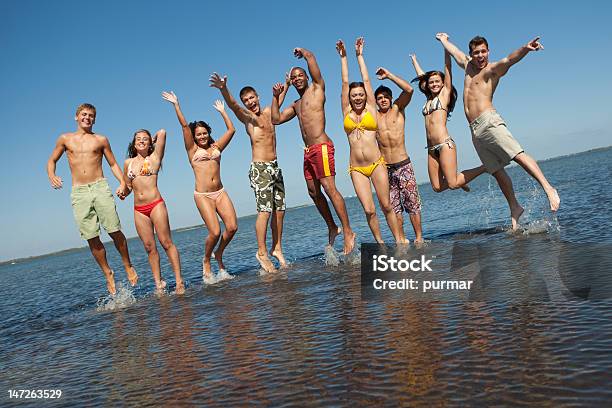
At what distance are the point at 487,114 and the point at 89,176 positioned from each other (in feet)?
21.5

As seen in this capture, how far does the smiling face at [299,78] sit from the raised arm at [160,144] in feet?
7.76

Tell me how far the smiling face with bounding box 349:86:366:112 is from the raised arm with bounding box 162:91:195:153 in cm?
283

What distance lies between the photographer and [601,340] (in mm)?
2723

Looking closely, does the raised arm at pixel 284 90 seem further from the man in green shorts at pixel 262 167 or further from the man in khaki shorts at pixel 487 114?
the man in khaki shorts at pixel 487 114

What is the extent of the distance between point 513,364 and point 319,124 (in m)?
5.71

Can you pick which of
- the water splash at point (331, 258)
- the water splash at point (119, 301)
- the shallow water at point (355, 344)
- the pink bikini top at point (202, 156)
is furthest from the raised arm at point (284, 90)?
the water splash at point (119, 301)

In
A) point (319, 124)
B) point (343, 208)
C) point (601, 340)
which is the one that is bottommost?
point (601, 340)

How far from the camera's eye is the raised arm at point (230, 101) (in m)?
7.77

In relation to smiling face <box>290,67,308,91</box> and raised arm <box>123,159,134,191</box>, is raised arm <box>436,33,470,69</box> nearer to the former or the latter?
smiling face <box>290,67,308,91</box>

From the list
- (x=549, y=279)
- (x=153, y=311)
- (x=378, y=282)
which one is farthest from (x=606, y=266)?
(x=153, y=311)

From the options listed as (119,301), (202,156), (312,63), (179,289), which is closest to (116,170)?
(202,156)

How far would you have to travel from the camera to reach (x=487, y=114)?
24.3ft

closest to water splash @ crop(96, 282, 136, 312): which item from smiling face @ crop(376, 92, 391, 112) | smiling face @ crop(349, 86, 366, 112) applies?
smiling face @ crop(349, 86, 366, 112)

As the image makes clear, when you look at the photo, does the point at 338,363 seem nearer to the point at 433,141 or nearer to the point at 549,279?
the point at 549,279
